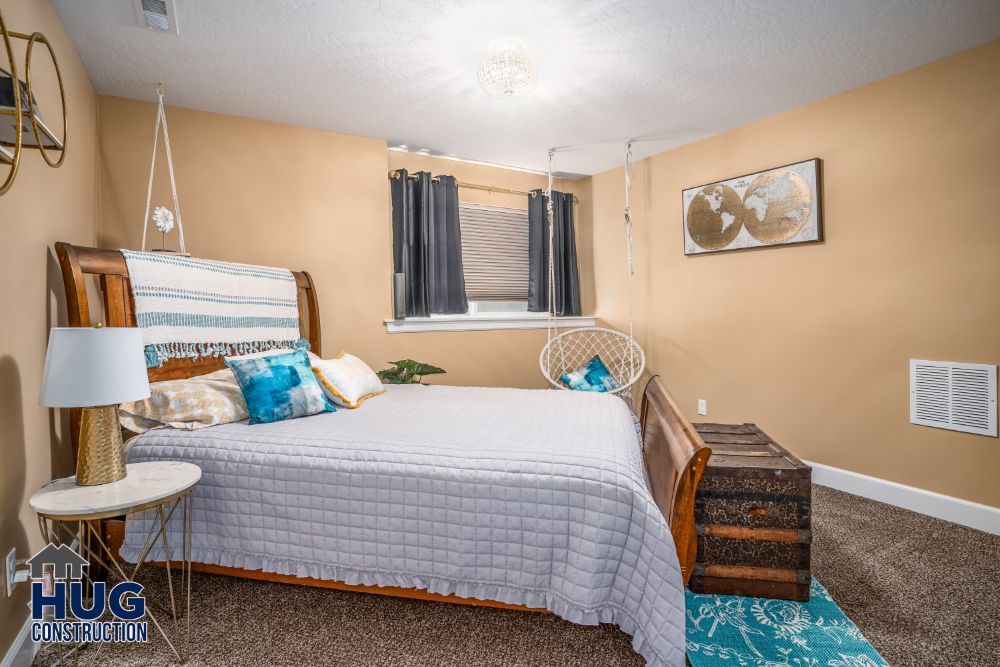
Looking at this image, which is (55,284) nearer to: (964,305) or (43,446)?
(43,446)

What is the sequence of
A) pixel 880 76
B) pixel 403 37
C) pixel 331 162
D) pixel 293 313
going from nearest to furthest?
pixel 403 37 < pixel 880 76 < pixel 293 313 < pixel 331 162

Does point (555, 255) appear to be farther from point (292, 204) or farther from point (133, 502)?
point (133, 502)

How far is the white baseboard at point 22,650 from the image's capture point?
1479 millimetres

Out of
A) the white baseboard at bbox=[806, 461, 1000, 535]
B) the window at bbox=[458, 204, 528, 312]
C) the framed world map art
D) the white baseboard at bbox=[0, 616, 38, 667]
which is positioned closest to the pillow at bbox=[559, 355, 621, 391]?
the window at bbox=[458, 204, 528, 312]

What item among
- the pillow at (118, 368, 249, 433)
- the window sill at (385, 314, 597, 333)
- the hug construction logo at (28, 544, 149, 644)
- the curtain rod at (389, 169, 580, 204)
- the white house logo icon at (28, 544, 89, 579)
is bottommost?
the hug construction logo at (28, 544, 149, 644)

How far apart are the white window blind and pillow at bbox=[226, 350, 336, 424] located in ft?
6.82

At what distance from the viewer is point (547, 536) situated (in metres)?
1.59

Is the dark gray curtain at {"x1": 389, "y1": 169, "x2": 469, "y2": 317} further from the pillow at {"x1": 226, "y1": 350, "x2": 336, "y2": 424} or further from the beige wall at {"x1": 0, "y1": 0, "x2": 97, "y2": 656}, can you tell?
the beige wall at {"x1": 0, "y1": 0, "x2": 97, "y2": 656}

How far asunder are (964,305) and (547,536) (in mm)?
2588

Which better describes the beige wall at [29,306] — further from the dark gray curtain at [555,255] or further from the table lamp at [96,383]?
the dark gray curtain at [555,255]

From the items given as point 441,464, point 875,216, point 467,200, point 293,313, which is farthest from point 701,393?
point 293,313

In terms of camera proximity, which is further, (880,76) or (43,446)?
(880,76)

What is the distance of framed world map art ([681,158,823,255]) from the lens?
124 inches

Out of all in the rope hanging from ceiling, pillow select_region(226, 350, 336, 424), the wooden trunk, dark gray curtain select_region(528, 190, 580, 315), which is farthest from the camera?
dark gray curtain select_region(528, 190, 580, 315)
